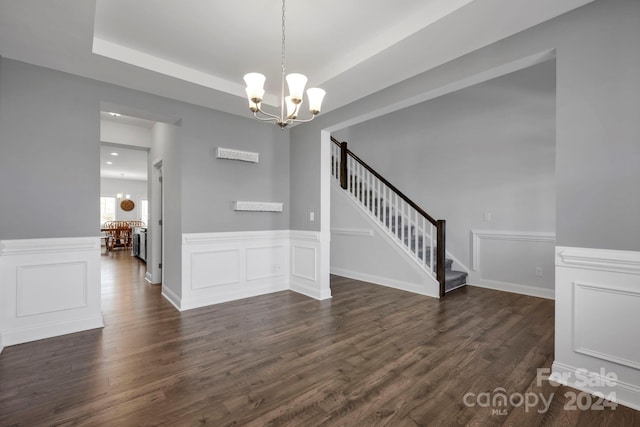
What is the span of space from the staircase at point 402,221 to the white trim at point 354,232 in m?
0.26

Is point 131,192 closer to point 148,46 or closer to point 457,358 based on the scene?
point 148,46

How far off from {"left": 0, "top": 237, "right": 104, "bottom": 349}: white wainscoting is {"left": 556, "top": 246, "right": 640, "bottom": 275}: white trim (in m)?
4.31

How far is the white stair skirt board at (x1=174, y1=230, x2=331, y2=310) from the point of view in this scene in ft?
12.6

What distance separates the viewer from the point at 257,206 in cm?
434

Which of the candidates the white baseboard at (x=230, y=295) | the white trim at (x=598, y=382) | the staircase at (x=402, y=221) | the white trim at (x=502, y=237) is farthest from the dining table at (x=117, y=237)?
the white trim at (x=598, y=382)

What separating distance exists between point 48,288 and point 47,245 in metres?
0.43

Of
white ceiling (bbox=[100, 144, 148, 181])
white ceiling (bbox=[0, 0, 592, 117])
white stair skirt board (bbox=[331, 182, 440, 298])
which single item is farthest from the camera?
white ceiling (bbox=[100, 144, 148, 181])

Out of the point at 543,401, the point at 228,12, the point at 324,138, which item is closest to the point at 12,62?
the point at 228,12

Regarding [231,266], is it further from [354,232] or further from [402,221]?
[402,221]

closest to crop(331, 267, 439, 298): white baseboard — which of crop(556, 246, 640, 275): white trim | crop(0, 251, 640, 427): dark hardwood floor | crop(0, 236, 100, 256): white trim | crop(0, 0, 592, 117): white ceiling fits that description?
crop(0, 251, 640, 427): dark hardwood floor

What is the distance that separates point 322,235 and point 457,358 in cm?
235

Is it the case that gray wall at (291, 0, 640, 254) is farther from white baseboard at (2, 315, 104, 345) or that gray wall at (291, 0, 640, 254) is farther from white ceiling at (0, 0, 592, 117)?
white baseboard at (2, 315, 104, 345)

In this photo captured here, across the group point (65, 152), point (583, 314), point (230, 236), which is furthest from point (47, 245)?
point (583, 314)

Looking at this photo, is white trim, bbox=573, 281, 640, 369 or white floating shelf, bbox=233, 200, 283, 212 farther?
white floating shelf, bbox=233, 200, 283, 212
